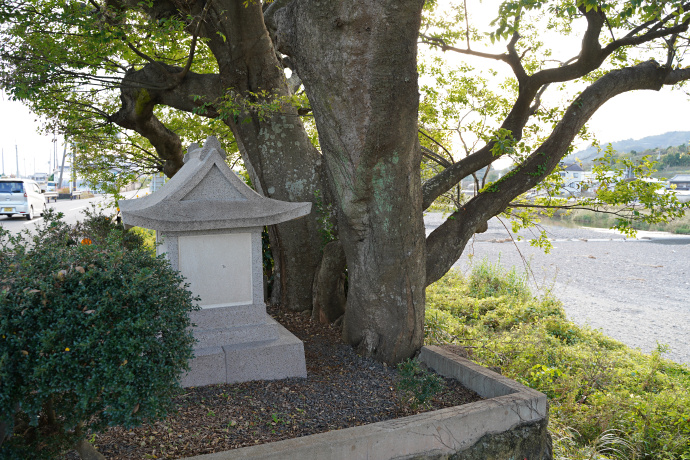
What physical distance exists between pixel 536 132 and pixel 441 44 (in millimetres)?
1786

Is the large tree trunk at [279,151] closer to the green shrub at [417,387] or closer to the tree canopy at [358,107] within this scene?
the tree canopy at [358,107]

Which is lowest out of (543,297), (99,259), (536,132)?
(543,297)

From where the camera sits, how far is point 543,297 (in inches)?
375

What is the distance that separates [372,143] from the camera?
3.79 meters

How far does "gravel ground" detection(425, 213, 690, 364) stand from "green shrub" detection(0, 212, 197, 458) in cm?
528

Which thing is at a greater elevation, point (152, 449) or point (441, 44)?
point (441, 44)

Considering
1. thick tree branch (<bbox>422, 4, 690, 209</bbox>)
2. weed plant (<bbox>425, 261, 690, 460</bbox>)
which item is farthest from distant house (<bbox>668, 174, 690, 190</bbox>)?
thick tree branch (<bbox>422, 4, 690, 209</bbox>)

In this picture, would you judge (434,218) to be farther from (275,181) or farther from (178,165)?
(275,181)

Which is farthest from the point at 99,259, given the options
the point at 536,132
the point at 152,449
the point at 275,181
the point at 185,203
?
the point at 536,132

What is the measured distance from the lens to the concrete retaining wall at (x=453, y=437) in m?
2.58

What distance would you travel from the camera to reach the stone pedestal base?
12.4 ft

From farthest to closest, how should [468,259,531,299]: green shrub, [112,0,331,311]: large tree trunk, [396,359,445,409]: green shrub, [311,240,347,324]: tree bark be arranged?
[468,259,531,299]: green shrub, [112,0,331,311]: large tree trunk, [311,240,347,324]: tree bark, [396,359,445,409]: green shrub

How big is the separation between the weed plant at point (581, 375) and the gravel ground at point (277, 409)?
57.8 inches

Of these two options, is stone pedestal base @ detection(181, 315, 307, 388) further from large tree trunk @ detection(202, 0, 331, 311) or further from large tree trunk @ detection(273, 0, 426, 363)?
large tree trunk @ detection(202, 0, 331, 311)
